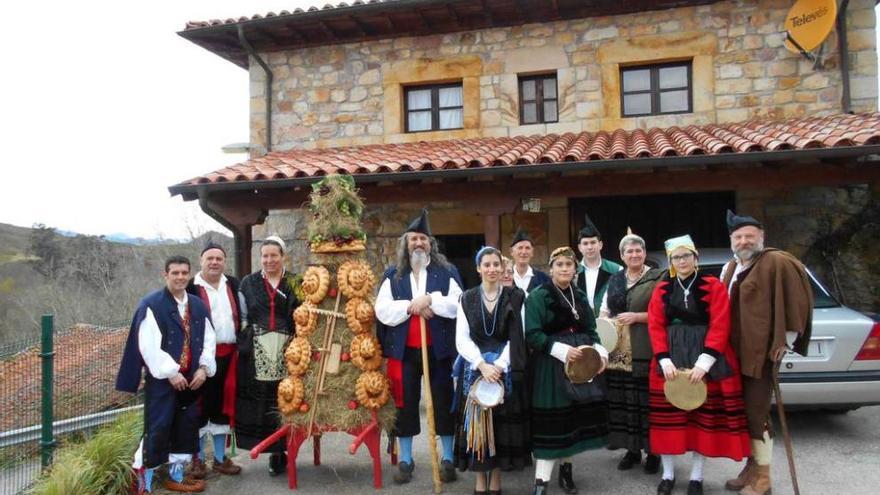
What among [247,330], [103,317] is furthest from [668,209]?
[103,317]

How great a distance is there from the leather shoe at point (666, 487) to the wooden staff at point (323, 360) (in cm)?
225

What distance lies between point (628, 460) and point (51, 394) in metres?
4.24

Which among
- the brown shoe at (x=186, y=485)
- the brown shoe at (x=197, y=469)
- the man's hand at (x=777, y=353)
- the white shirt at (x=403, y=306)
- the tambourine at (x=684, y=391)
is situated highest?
the white shirt at (x=403, y=306)

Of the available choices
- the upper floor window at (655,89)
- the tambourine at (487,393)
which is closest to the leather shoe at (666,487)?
the tambourine at (487,393)

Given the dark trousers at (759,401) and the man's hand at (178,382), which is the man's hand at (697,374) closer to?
the dark trousers at (759,401)

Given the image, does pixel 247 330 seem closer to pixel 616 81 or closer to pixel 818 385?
pixel 818 385

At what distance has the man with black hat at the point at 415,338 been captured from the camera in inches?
163

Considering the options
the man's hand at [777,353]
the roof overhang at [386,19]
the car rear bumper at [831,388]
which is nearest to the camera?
the man's hand at [777,353]

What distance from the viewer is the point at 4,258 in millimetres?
31484

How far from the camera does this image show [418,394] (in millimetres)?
4250

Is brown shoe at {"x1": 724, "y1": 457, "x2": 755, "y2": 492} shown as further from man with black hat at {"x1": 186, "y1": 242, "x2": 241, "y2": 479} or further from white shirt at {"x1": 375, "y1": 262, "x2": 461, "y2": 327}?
man with black hat at {"x1": 186, "y1": 242, "x2": 241, "y2": 479}

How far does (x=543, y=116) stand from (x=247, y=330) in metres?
5.84

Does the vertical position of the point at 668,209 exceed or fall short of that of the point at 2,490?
it exceeds it

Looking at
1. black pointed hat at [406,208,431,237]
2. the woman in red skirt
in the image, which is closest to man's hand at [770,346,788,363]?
the woman in red skirt
